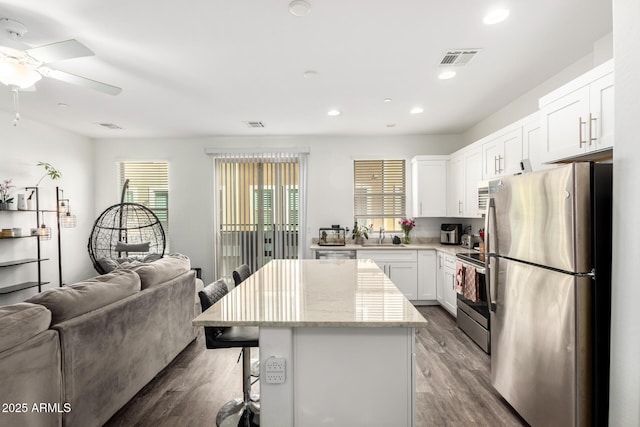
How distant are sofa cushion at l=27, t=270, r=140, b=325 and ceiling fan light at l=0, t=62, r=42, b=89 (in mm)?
1467

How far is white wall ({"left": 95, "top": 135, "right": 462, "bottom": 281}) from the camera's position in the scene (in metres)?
5.33

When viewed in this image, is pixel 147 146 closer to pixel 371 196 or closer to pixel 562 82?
pixel 371 196

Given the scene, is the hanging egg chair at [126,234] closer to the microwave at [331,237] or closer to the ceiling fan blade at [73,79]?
the microwave at [331,237]

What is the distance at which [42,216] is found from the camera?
4543mm

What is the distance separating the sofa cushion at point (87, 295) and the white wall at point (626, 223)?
2959mm

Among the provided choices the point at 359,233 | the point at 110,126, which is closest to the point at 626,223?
the point at 359,233

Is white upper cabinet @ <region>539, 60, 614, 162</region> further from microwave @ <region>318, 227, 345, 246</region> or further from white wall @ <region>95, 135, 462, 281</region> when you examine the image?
microwave @ <region>318, 227, 345, 246</region>

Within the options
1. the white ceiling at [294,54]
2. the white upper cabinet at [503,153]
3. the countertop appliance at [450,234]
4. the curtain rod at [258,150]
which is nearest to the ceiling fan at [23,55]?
the white ceiling at [294,54]

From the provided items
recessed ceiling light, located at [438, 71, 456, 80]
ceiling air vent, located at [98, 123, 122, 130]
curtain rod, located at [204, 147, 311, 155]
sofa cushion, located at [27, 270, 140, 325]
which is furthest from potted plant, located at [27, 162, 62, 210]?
recessed ceiling light, located at [438, 71, 456, 80]

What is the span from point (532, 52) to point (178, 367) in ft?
13.8

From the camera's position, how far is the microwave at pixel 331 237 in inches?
200

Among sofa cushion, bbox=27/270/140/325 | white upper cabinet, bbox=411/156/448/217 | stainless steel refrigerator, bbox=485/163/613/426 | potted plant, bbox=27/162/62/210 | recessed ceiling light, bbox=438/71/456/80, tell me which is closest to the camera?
stainless steel refrigerator, bbox=485/163/613/426

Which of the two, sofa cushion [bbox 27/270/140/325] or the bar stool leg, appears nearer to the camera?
sofa cushion [bbox 27/270/140/325]

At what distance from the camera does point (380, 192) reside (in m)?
5.38
